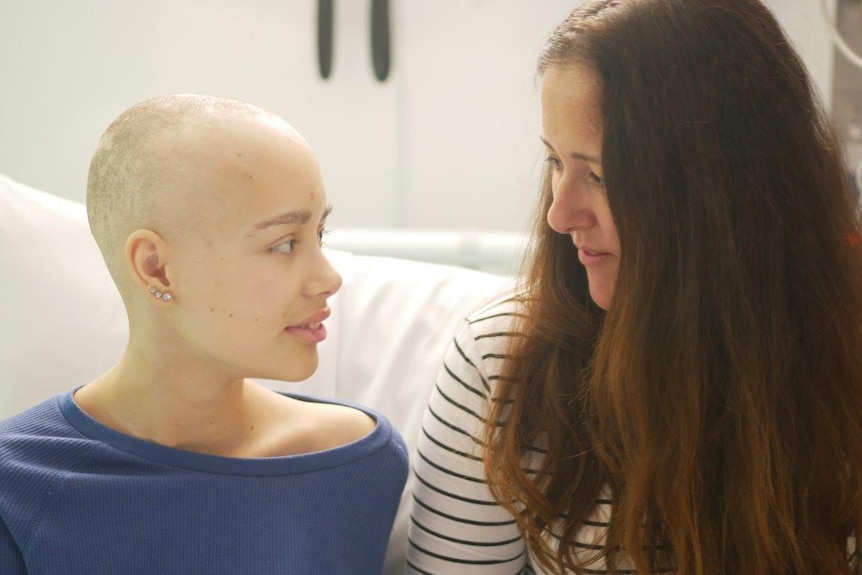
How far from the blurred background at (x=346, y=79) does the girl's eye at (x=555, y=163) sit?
1078 mm

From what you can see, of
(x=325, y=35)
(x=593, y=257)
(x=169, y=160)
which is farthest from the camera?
(x=325, y=35)

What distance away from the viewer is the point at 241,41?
2.15 metres

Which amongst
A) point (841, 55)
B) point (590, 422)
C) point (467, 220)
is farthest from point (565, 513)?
point (841, 55)

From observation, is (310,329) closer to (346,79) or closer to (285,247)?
(285,247)

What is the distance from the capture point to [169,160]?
866 millimetres

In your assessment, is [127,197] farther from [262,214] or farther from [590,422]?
[590,422]

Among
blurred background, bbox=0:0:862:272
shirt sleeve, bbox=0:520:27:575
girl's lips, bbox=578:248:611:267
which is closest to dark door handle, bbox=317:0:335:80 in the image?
blurred background, bbox=0:0:862:272

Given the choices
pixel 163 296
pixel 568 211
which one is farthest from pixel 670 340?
pixel 163 296

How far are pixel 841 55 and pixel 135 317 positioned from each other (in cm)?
179

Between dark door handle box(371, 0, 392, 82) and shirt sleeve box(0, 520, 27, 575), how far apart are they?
1.47 meters

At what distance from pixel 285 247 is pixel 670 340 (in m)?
0.39

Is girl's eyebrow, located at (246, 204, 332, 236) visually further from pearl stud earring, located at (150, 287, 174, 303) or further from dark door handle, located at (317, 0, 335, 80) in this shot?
dark door handle, located at (317, 0, 335, 80)

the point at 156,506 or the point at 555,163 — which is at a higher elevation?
the point at 555,163

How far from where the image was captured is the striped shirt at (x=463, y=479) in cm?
107
